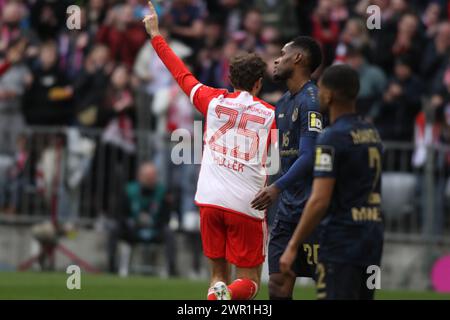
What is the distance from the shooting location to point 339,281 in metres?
8.18

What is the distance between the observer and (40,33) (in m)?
23.3

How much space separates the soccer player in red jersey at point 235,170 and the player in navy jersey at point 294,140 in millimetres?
234

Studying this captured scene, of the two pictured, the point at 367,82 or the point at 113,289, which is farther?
the point at 367,82

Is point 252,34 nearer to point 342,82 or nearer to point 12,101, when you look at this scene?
point 12,101

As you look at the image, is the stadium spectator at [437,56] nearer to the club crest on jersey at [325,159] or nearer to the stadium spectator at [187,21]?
the stadium spectator at [187,21]

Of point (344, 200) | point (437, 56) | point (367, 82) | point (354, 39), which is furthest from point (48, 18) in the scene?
point (344, 200)

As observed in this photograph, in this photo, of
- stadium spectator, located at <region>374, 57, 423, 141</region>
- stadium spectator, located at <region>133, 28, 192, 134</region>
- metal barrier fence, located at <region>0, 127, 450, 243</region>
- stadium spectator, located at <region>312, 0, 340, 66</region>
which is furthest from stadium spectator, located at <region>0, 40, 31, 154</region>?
stadium spectator, located at <region>374, 57, 423, 141</region>

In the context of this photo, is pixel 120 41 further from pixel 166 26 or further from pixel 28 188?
pixel 28 188

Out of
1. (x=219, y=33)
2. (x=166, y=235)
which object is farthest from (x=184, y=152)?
(x=219, y=33)

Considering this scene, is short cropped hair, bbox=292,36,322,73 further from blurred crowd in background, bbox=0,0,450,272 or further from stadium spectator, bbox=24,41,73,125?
stadium spectator, bbox=24,41,73,125

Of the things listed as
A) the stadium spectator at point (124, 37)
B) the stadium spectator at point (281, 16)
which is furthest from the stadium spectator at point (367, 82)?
the stadium spectator at point (124, 37)

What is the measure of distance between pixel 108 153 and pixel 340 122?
12.3m

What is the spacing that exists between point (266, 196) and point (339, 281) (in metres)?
2.12
